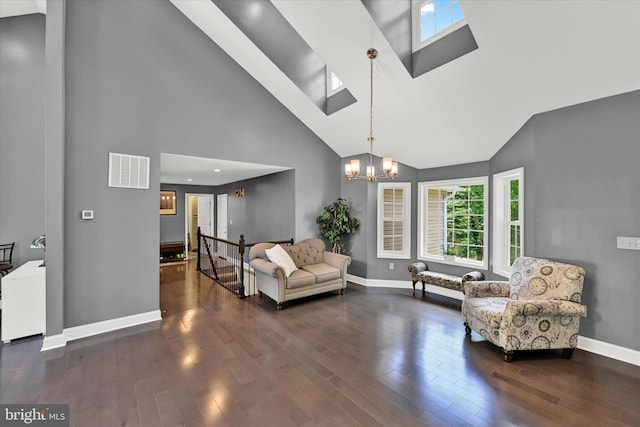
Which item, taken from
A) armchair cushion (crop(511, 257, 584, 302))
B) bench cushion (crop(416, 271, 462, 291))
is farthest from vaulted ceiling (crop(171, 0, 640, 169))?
bench cushion (crop(416, 271, 462, 291))

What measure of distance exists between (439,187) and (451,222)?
73 cm

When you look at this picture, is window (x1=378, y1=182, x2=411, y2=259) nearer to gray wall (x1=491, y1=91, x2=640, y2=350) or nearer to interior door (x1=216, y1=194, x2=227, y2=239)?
gray wall (x1=491, y1=91, x2=640, y2=350)

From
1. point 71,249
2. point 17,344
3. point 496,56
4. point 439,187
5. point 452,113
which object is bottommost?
point 17,344

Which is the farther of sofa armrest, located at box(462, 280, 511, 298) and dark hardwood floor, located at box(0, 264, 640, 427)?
sofa armrest, located at box(462, 280, 511, 298)

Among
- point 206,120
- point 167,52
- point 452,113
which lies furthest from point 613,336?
point 167,52

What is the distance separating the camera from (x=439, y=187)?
535cm

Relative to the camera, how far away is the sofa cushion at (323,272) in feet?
15.4

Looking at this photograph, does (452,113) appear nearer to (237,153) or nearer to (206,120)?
(237,153)

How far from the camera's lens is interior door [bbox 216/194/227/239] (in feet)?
27.7

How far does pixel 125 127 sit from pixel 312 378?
12.5 ft

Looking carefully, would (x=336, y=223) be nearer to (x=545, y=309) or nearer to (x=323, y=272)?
(x=323, y=272)

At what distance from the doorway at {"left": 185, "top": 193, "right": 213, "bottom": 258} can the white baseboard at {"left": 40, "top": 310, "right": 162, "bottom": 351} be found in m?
5.06

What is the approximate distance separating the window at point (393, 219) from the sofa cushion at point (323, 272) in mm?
1229

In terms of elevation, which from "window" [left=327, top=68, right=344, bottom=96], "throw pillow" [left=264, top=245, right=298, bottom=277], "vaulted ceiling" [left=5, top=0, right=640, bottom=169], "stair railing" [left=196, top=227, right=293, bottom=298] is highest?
"window" [left=327, top=68, right=344, bottom=96]
